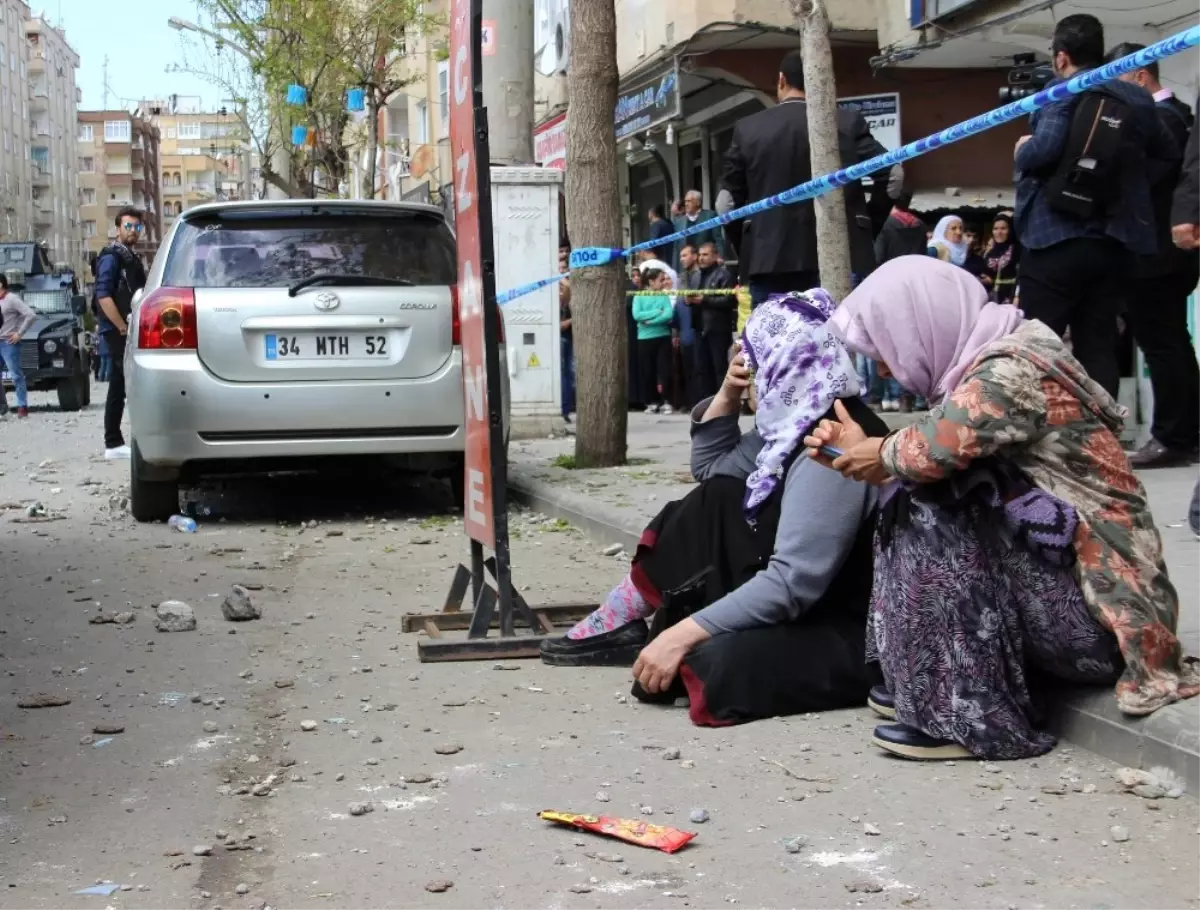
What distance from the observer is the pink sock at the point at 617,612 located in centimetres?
521

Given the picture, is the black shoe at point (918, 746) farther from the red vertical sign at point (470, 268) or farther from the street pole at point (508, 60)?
the street pole at point (508, 60)

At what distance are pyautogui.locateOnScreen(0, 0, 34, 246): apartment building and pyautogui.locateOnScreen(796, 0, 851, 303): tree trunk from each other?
99.1 meters

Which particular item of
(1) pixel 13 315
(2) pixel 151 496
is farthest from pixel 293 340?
(1) pixel 13 315

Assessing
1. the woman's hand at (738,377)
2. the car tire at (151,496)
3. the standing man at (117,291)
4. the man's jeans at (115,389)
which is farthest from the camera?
the standing man at (117,291)

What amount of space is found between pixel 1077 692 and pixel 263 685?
256 centimetres

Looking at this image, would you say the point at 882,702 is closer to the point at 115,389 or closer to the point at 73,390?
the point at 115,389

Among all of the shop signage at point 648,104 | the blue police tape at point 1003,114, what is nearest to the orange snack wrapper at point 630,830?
the blue police tape at point 1003,114

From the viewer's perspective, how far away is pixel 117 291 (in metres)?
13.3

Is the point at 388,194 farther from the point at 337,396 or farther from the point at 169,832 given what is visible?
the point at 169,832

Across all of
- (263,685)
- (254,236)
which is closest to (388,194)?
(254,236)

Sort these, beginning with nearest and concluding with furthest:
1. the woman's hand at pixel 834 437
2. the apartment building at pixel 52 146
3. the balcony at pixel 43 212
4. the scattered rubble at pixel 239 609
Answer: the woman's hand at pixel 834 437 → the scattered rubble at pixel 239 609 → the balcony at pixel 43 212 → the apartment building at pixel 52 146

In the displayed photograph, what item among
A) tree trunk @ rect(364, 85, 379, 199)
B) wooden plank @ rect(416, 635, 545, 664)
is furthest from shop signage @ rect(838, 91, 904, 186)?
tree trunk @ rect(364, 85, 379, 199)

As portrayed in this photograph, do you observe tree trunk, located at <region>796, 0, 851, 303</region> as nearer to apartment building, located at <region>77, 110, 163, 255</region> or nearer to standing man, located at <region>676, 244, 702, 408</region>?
standing man, located at <region>676, 244, 702, 408</region>

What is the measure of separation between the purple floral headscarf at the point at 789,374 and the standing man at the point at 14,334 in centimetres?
1941
